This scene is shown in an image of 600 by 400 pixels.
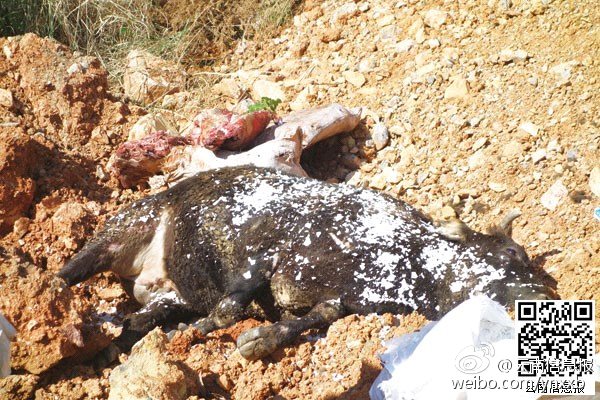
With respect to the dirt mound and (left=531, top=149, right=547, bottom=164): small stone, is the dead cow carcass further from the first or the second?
(left=531, top=149, right=547, bottom=164): small stone

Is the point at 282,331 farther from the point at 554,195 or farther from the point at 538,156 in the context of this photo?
the point at 538,156

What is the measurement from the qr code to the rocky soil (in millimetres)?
269

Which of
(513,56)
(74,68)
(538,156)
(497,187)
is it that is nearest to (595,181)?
(538,156)

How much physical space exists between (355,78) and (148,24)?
2216 millimetres

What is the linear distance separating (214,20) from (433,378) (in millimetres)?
5302

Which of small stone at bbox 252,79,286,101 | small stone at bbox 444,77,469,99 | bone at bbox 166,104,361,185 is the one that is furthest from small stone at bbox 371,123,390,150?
small stone at bbox 252,79,286,101

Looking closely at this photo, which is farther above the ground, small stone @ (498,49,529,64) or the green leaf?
the green leaf

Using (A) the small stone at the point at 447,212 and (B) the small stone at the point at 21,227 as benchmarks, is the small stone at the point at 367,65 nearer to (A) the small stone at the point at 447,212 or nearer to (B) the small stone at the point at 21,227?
(A) the small stone at the point at 447,212

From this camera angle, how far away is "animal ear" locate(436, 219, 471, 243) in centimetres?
475

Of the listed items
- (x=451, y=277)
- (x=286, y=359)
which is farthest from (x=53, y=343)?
(x=451, y=277)

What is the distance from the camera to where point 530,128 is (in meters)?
5.83

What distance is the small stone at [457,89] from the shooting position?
6309 mm

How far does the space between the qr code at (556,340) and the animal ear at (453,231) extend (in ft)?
2.56

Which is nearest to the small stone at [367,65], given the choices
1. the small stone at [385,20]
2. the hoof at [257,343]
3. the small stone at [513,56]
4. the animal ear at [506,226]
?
the small stone at [385,20]
